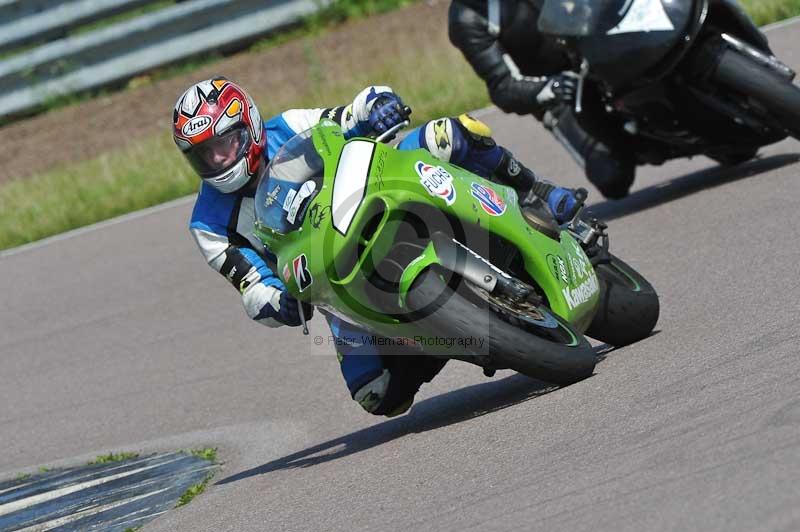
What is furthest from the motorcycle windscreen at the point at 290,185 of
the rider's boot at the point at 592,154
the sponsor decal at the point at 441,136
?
the rider's boot at the point at 592,154

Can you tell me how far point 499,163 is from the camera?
5824 millimetres

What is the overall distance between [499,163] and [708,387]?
159cm

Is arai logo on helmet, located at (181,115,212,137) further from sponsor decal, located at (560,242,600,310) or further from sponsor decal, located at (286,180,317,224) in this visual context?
sponsor decal, located at (560,242,600,310)

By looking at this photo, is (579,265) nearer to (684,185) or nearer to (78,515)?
(78,515)

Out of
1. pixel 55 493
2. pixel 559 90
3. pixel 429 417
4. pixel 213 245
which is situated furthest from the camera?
pixel 559 90

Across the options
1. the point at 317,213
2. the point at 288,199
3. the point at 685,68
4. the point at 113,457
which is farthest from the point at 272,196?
the point at 685,68

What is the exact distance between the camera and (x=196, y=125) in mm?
5645

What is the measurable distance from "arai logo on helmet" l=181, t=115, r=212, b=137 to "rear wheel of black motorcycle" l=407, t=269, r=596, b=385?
4.40 feet

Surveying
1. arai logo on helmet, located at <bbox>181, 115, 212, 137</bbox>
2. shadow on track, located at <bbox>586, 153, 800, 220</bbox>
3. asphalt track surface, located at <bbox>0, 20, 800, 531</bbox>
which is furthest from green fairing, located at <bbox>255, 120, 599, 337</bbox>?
shadow on track, located at <bbox>586, 153, 800, 220</bbox>

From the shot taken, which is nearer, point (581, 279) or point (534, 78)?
point (581, 279)

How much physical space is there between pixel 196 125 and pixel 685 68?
10.3 feet

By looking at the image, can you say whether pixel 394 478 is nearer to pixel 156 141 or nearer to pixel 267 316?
pixel 267 316

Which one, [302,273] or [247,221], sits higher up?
[302,273]

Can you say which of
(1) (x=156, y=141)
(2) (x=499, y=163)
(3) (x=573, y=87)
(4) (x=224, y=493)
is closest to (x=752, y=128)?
(3) (x=573, y=87)
